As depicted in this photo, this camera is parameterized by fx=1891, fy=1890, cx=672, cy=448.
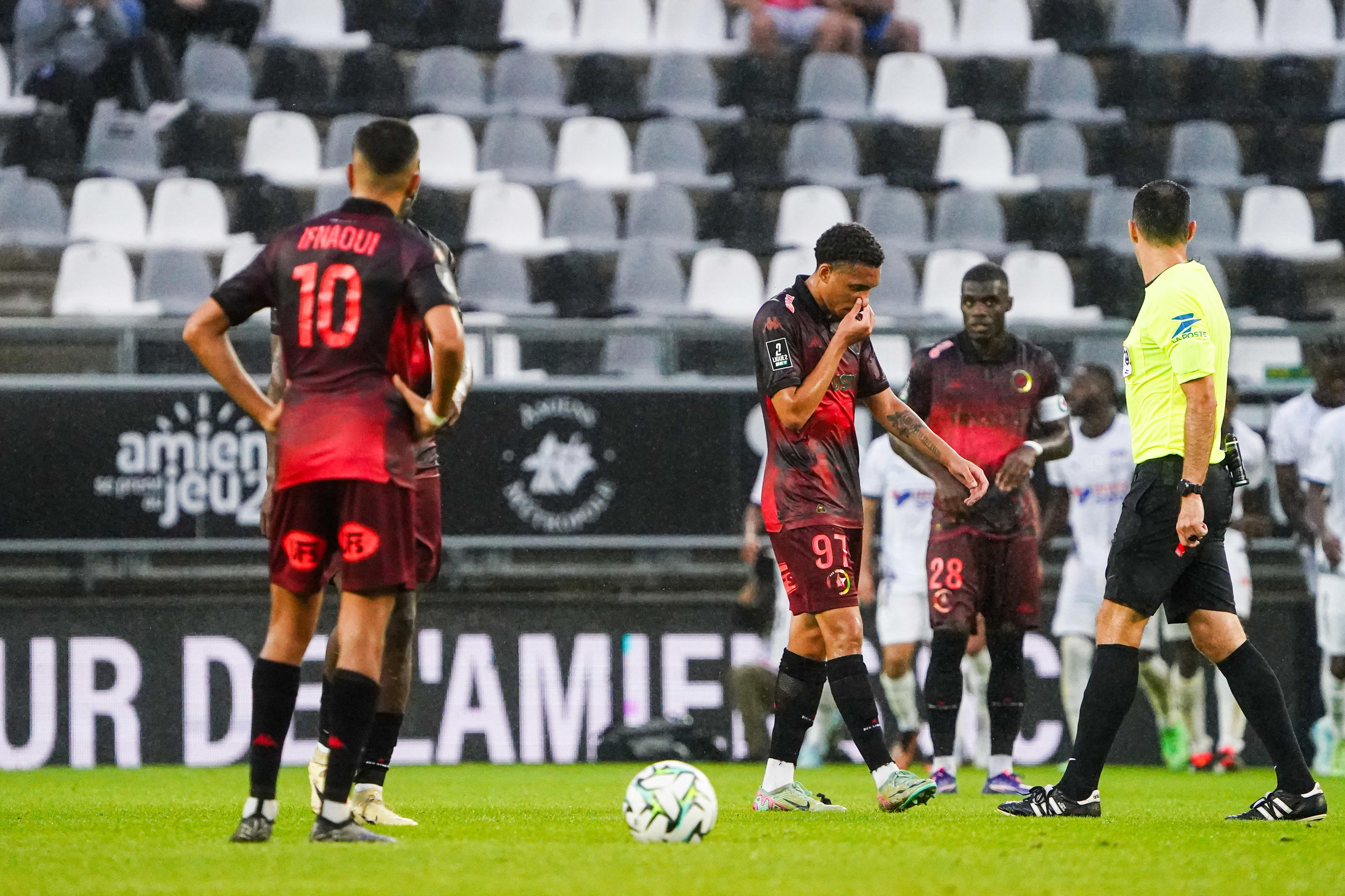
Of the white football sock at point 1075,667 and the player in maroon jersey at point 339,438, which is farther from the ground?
the player in maroon jersey at point 339,438

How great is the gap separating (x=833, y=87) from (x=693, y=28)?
56.6 inches

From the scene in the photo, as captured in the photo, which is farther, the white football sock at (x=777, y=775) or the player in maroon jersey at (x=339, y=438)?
the white football sock at (x=777, y=775)

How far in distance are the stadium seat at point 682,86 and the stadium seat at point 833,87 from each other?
62 centimetres

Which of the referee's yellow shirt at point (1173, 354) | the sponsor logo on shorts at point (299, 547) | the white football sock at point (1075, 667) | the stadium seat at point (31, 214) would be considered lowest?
the white football sock at point (1075, 667)

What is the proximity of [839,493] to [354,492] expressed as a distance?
7.66ft

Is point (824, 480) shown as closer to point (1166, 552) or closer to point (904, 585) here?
point (1166, 552)

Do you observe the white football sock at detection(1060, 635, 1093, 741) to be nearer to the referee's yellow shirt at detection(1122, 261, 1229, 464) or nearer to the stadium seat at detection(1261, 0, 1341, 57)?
the referee's yellow shirt at detection(1122, 261, 1229, 464)

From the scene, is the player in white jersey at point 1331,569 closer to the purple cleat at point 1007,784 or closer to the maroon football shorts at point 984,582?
the maroon football shorts at point 984,582

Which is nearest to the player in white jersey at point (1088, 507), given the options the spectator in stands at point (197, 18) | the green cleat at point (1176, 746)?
the green cleat at point (1176, 746)

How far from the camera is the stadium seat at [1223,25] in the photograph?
57.3 ft

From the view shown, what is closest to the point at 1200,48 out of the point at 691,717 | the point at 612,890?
the point at 691,717

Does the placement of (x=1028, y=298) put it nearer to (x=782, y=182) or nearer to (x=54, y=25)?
(x=782, y=182)

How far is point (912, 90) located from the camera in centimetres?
1641

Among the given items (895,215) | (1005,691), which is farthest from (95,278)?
(1005,691)
